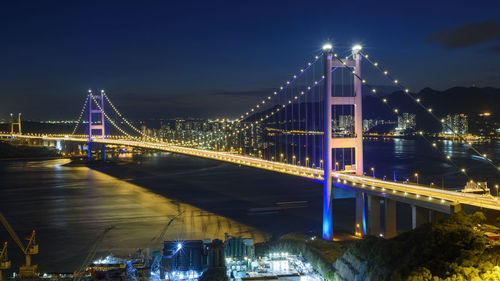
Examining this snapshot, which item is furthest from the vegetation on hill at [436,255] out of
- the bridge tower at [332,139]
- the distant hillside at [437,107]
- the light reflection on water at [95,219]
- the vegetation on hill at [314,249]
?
the distant hillside at [437,107]

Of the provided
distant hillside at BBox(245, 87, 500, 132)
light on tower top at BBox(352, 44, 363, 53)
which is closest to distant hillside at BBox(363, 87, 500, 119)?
distant hillside at BBox(245, 87, 500, 132)

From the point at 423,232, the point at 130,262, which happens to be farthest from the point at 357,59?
the point at 130,262

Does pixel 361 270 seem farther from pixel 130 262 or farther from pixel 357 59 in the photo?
pixel 357 59

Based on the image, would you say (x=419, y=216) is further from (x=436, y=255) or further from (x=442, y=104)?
(x=442, y=104)

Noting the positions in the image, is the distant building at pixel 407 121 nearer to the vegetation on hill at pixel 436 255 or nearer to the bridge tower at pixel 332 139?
the bridge tower at pixel 332 139

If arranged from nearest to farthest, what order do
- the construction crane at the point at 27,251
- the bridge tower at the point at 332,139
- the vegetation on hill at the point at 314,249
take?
1. the vegetation on hill at the point at 314,249
2. the construction crane at the point at 27,251
3. the bridge tower at the point at 332,139

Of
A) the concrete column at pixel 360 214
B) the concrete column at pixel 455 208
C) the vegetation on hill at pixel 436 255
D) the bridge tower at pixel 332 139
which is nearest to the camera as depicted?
the vegetation on hill at pixel 436 255
